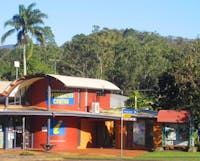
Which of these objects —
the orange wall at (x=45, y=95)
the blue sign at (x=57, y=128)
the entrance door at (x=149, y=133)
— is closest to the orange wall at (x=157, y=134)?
the entrance door at (x=149, y=133)

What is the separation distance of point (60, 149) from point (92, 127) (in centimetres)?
440

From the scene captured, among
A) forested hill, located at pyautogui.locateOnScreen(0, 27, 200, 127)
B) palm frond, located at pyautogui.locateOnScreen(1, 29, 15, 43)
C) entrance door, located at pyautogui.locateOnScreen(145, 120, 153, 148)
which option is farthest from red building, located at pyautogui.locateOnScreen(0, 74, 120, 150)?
palm frond, located at pyautogui.locateOnScreen(1, 29, 15, 43)

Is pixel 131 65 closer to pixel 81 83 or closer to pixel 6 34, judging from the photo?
pixel 6 34

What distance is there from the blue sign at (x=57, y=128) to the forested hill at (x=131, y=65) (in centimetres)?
1061

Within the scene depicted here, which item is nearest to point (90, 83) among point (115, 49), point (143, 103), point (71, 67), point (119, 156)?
point (119, 156)

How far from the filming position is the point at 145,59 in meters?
93.7

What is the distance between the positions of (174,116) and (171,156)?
199 inches

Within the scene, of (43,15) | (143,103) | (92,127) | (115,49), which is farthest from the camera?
(115,49)

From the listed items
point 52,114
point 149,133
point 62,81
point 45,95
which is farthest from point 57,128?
point 149,133

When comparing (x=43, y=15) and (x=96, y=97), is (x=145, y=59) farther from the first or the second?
(x=96, y=97)

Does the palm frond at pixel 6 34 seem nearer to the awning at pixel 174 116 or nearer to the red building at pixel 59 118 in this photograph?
the red building at pixel 59 118

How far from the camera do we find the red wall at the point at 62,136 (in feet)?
140

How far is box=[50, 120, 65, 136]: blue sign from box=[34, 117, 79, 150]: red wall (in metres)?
0.26

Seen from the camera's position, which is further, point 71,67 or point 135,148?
point 71,67
